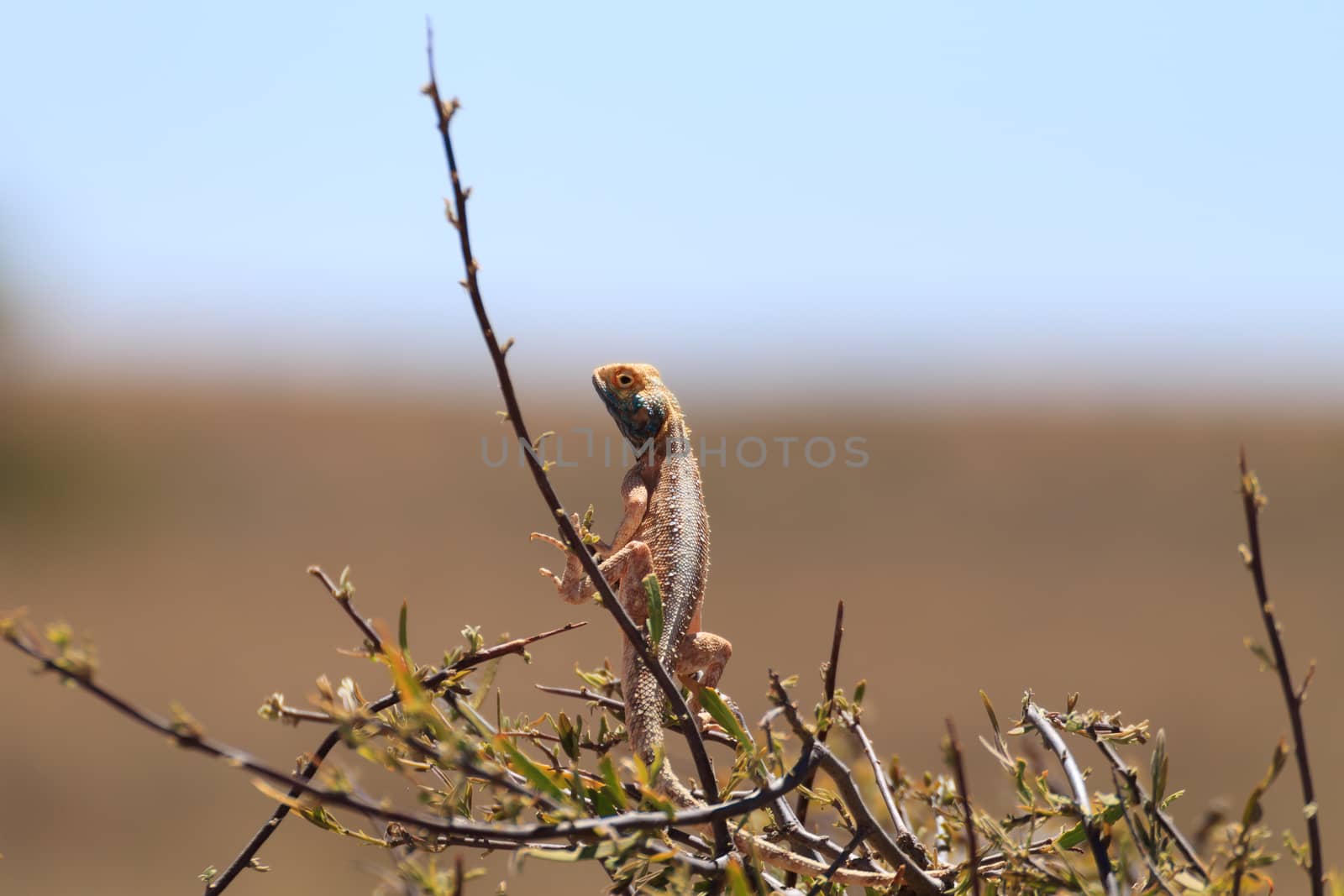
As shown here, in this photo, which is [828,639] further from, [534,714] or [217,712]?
[217,712]

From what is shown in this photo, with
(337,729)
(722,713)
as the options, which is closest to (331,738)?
(337,729)

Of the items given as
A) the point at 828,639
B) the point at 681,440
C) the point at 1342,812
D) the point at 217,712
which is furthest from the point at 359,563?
the point at 681,440

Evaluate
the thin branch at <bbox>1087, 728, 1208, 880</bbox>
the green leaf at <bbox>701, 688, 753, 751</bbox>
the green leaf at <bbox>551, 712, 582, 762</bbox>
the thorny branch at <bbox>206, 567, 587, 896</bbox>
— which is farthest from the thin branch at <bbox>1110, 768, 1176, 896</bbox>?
the green leaf at <bbox>551, 712, 582, 762</bbox>

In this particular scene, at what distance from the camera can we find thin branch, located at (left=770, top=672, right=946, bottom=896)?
1881mm

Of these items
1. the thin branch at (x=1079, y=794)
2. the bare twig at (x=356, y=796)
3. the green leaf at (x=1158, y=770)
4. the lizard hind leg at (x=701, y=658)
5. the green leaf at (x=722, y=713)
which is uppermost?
the bare twig at (x=356, y=796)

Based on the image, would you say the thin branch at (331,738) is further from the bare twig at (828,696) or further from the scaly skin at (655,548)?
the scaly skin at (655,548)

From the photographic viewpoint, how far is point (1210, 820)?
1992 mm

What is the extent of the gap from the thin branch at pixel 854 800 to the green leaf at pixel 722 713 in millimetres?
560

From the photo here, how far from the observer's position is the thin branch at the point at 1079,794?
207 centimetres

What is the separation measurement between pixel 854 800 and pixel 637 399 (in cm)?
287

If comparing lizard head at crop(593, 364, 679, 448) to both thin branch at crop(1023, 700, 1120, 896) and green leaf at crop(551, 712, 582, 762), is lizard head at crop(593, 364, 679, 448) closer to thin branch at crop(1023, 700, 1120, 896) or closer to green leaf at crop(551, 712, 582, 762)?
green leaf at crop(551, 712, 582, 762)

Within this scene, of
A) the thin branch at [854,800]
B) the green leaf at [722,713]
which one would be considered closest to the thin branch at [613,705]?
the green leaf at [722,713]

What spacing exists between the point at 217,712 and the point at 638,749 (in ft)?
86.7

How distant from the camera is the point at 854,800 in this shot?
2219 mm
